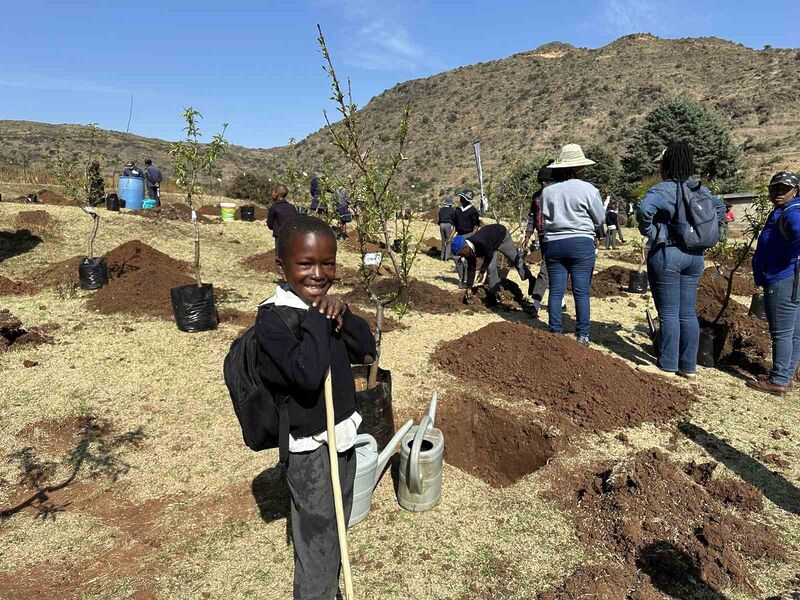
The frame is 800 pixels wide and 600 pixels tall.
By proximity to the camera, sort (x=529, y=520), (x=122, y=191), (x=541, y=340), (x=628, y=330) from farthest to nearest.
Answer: (x=122, y=191)
(x=628, y=330)
(x=541, y=340)
(x=529, y=520)

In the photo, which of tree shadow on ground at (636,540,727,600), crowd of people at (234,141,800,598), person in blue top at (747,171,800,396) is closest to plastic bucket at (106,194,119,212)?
crowd of people at (234,141,800,598)

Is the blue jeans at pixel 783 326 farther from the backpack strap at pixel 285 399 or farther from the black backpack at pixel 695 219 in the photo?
the backpack strap at pixel 285 399

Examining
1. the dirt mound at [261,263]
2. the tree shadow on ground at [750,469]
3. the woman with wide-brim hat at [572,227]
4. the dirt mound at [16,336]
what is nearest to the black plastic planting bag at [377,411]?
the tree shadow on ground at [750,469]

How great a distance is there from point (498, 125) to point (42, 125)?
5695cm

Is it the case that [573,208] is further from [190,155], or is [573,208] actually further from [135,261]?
[135,261]

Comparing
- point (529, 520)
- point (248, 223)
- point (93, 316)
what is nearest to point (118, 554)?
point (529, 520)

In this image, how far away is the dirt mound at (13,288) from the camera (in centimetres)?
779

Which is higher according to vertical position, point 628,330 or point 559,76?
point 559,76

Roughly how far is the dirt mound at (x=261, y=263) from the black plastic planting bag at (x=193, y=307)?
411 cm

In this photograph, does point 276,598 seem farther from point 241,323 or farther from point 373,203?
point 241,323

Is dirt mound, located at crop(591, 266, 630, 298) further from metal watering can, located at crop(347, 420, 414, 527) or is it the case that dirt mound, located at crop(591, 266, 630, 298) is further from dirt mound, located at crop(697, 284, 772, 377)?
metal watering can, located at crop(347, 420, 414, 527)

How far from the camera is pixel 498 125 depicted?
61.2m

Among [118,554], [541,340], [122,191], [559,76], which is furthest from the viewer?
[559,76]

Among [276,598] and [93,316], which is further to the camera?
[93,316]
